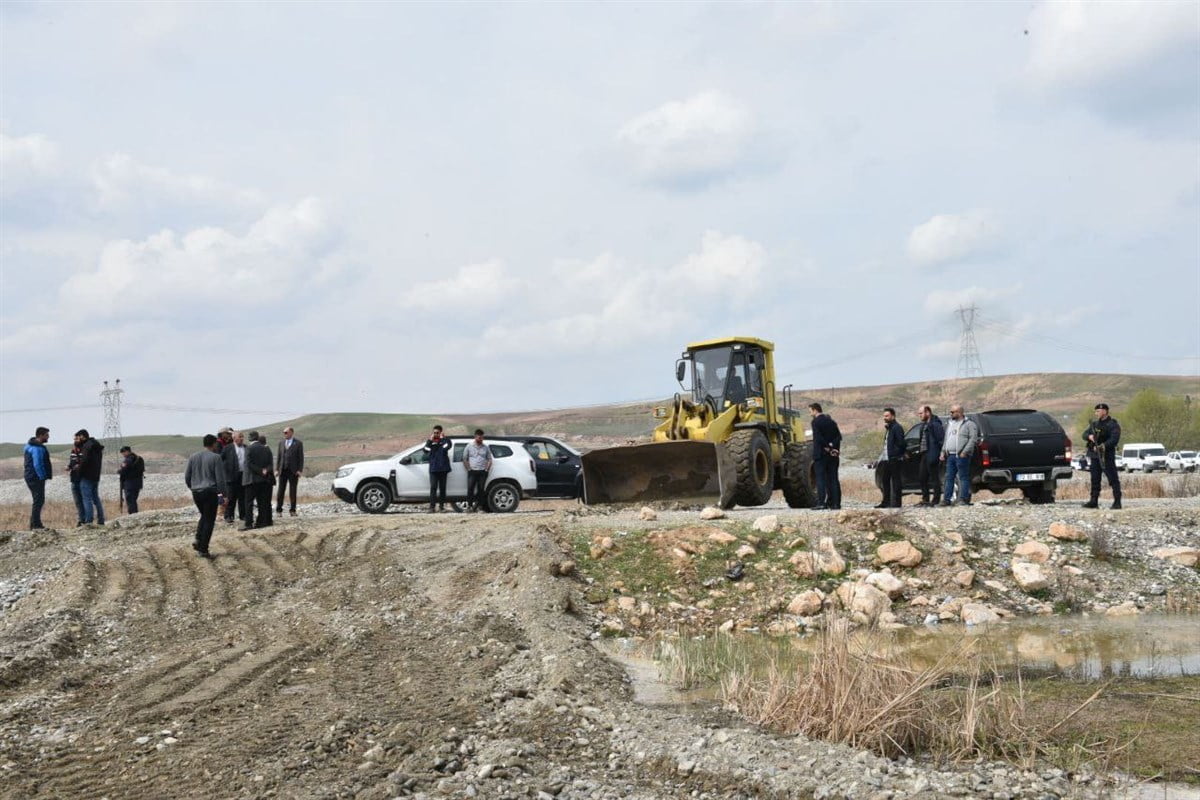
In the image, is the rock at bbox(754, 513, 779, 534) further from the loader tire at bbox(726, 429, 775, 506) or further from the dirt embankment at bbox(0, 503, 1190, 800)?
the loader tire at bbox(726, 429, 775, 506)

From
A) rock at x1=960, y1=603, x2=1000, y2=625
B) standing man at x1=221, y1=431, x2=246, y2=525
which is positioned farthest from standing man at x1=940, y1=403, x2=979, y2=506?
standing man at x1=221, y1=431, x2=246, y2=525

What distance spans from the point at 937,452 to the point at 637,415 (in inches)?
4206

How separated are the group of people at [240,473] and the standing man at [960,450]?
1026cm

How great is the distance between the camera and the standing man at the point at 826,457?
55.5ft

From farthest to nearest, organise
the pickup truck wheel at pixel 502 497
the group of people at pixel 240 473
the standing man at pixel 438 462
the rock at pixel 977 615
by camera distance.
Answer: the pickup truck wheel at pixel 502 497 → the standing man at pixel 438 462 → the group of people at pixel 240 473 → the rock at pixel 977 615

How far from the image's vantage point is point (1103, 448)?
52.9ft

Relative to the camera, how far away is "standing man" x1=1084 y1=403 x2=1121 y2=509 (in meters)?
15.9

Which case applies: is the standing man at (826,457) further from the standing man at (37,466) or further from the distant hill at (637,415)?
the distant hill at (637,415)

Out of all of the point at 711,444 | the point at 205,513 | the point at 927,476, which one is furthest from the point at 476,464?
the point at 927,476

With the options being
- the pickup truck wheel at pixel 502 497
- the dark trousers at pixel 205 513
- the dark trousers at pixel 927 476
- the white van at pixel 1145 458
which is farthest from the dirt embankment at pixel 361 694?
the white van at pixel 1145 458

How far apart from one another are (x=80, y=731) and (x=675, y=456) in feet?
37.5

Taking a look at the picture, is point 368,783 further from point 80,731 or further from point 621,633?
point 621,633

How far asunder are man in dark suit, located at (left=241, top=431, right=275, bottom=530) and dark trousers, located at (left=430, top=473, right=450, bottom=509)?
3.10 meters

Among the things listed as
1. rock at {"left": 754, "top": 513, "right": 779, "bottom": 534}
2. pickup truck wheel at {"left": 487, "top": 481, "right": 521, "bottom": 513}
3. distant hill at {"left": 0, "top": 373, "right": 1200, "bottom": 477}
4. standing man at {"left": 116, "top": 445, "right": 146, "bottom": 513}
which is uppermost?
distant hill at {"left": 0, "top": 373, "right": 1200, "bottom": 477}
